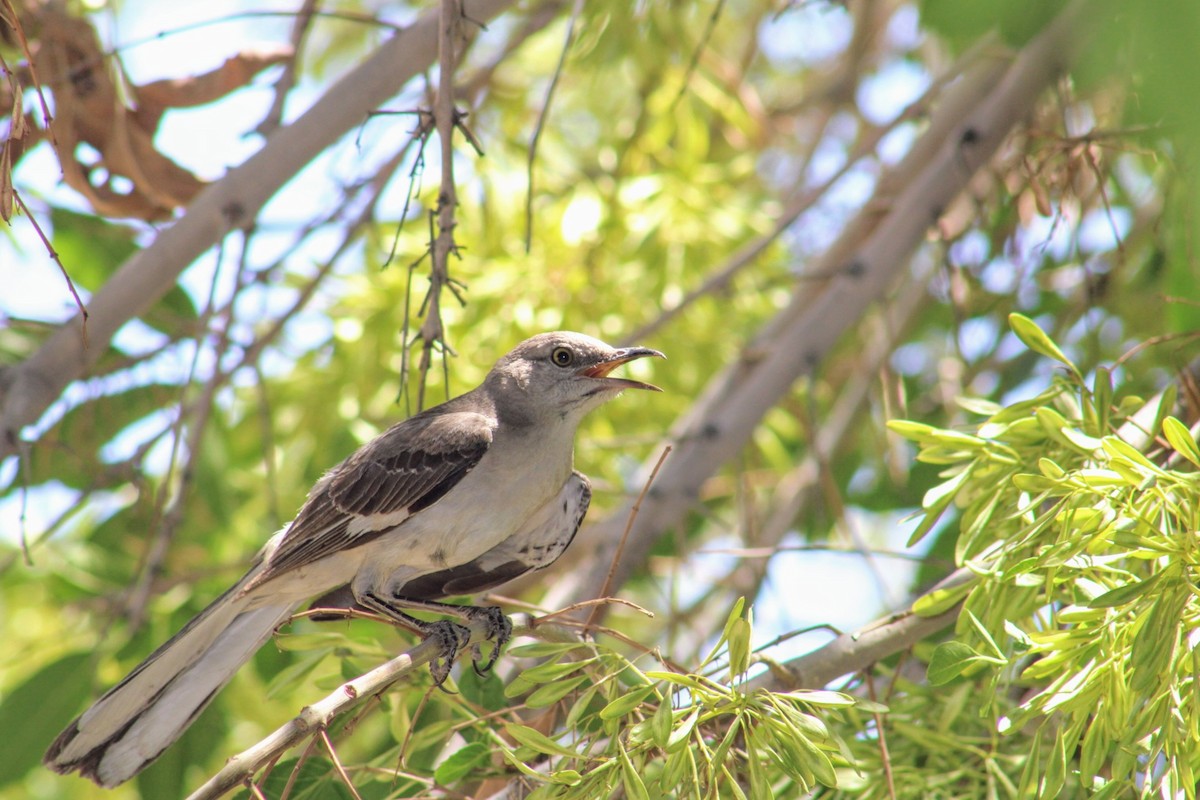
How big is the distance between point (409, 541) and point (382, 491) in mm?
181

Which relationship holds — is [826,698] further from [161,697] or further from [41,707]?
[41,707]

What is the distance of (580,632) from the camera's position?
296 cm

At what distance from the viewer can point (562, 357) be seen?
13.0 feet

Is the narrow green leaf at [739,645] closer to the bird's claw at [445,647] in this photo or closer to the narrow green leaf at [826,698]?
the narrow green leaf at [826,698]

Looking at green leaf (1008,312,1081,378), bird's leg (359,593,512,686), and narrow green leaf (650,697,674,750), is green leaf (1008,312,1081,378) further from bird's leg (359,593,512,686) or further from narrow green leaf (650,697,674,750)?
bird's leg (359,593,512,686)

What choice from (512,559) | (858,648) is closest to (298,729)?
(858,648)

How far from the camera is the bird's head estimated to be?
3.85 meters

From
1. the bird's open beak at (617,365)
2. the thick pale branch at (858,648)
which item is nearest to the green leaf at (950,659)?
the thick pale branch at (858,648)

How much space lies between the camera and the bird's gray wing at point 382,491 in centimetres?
349

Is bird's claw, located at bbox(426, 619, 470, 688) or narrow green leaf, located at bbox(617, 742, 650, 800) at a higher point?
bird's claw, located at bbox(426, 619, 470, 688)

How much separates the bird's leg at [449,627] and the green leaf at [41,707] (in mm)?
1346

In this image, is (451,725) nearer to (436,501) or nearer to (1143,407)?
(436,501)

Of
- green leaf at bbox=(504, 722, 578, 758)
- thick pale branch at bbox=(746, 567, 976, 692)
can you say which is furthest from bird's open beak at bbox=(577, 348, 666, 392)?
green leaf at bbox=(504, 722, 578, 758)

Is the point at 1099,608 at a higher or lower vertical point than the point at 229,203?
lower
